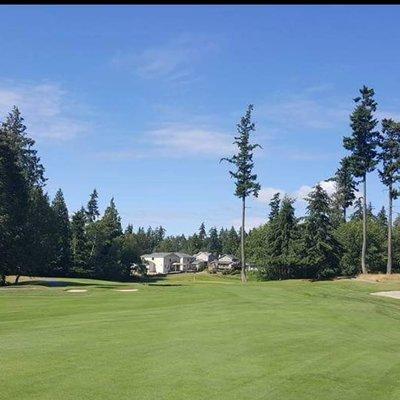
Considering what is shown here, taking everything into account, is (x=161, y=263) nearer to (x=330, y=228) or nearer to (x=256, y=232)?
(x=256, y=232)

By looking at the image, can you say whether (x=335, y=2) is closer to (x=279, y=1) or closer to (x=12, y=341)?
(x=279, y=1)

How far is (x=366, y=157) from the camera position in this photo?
63.1 metres

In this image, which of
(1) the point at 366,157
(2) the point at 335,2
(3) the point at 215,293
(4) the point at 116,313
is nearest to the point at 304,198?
(1) the point at 366,157

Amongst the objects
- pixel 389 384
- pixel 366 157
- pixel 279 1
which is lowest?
pixel 389 384

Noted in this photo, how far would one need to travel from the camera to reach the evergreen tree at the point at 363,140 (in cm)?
6281

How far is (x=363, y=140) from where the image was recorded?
63.3 metres

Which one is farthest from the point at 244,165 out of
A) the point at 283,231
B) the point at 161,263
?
the point at 161,263

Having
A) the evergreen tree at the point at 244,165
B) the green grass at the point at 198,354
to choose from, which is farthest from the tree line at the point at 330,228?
the green grass at the point at 198,354

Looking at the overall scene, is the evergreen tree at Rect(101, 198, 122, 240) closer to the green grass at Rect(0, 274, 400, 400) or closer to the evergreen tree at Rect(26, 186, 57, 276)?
the evergreen tree at Rect(26, 186, 57, 276)

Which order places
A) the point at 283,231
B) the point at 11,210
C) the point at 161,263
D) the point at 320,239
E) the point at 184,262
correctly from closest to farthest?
1. the point at 11,210
2. the point at 320,239
3. the point at 283,231
4. the point at 161,263
5. the point at 184,262

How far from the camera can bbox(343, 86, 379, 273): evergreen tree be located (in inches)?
2473

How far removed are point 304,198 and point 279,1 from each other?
218 feet

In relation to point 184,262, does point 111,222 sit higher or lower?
higher

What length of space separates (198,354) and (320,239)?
5880 centimetres
